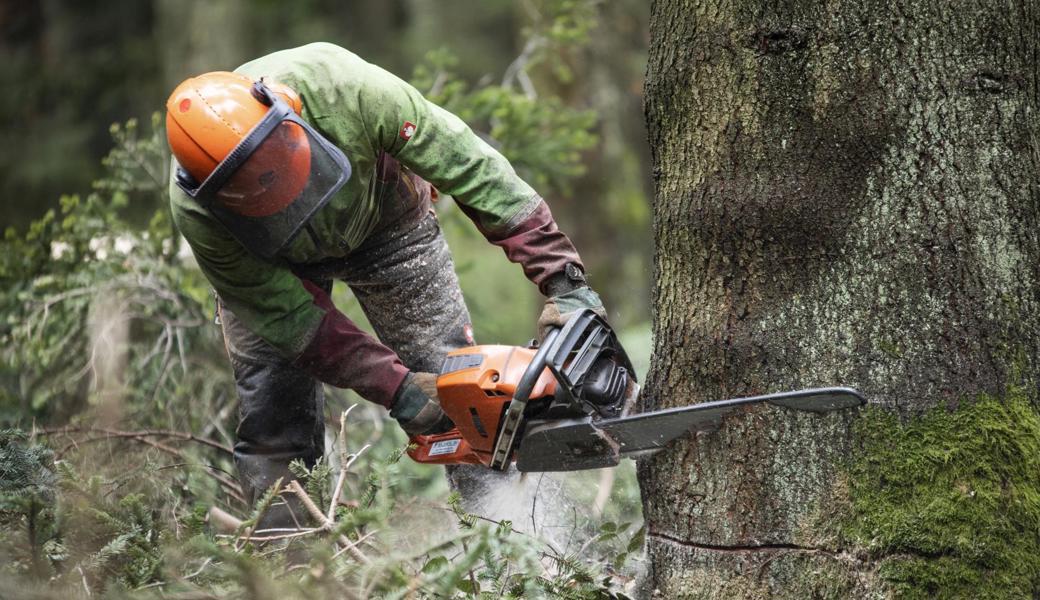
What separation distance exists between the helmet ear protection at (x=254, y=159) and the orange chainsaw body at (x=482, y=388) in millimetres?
642

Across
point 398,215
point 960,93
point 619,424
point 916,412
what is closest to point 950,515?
point 916,412

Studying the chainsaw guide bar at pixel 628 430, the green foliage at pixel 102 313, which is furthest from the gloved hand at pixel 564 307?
the green foliage at pixel 102 313

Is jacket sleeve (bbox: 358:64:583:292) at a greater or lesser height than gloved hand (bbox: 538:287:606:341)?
greater

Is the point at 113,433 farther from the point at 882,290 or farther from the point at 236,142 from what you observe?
the point at 882,290

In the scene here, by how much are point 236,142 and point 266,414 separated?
1322mm

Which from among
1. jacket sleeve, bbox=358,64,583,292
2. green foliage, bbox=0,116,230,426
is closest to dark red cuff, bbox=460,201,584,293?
jacket sleeve, bbox=358,64,583,292

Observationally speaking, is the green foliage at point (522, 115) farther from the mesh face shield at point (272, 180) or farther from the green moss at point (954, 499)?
the green moss at point (954, 499)

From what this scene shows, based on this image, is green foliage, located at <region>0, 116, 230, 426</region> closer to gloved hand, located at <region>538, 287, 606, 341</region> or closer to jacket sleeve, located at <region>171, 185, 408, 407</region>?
jacket sleeve, located at <region>171, 185, 408, 407</region>

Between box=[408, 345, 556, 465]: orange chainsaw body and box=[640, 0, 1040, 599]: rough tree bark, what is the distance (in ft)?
2.03

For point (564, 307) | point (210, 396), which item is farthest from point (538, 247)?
point (210, 396)

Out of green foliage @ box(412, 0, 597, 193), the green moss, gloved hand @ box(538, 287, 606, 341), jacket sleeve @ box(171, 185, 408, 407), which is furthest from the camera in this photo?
→ green foliage @ box(412, 0, 597, 193)

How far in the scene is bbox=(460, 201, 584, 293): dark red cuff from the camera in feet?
9.30

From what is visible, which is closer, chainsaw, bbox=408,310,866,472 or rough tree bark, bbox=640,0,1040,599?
rough tree bark, bbox=640,0,1040,599

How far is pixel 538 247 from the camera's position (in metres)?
2.85
